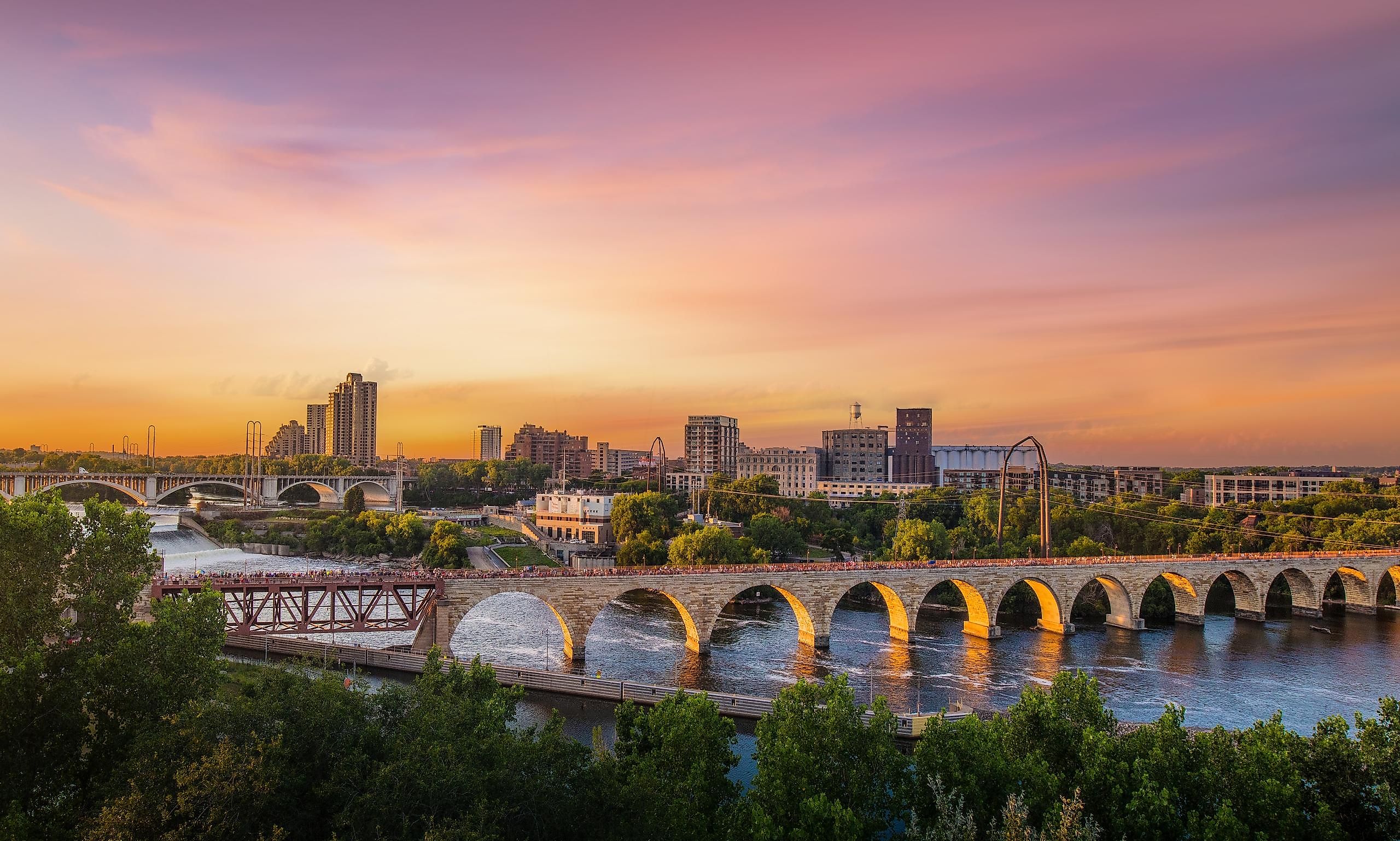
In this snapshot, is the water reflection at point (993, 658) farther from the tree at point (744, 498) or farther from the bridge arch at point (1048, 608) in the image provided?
the tree at point (744, 498)

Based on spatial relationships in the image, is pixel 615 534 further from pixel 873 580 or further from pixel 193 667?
pixel 193 667

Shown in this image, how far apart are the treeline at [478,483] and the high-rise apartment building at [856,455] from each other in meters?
51.3

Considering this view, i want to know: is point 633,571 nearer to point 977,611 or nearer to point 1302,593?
point 977,611

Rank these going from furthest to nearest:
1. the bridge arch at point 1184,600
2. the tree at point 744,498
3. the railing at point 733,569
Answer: the tree at point 744,498 → the bridge arch at point 1184,600 → the railing at point 733,569

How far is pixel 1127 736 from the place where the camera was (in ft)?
77.7

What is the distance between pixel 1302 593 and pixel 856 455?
257 ft

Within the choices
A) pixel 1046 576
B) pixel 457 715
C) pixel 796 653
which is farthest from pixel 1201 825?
pixel 1046 576

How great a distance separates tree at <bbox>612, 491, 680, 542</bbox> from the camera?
81125 millimetres

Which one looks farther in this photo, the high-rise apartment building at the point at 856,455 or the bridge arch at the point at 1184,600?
the high-rise apartment building at the point at 856,455

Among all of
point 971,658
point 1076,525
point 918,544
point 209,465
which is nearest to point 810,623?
point 971,658

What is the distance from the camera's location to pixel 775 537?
80.4m

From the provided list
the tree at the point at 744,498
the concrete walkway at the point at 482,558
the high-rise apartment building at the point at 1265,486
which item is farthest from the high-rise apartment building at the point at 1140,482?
the concrete walkway at the point at 482,558

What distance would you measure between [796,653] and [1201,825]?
28186mm

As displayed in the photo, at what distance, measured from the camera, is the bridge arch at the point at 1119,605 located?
55.9 metres
